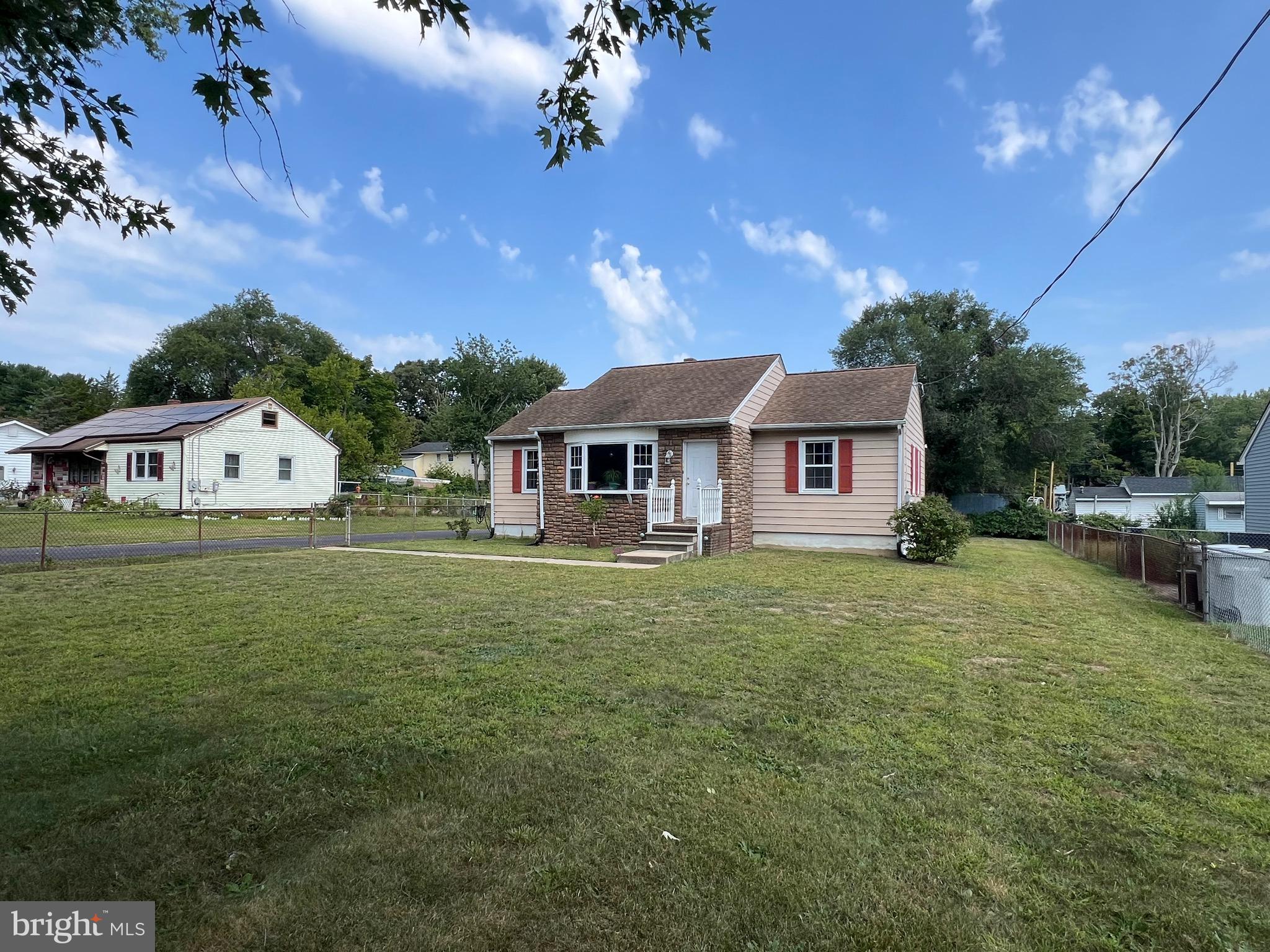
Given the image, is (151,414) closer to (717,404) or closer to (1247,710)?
(717,404)

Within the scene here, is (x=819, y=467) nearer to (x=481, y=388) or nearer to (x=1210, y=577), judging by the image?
(x=1210, y=577)

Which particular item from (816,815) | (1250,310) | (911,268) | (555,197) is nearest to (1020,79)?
(911,268)

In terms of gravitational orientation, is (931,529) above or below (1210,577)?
above

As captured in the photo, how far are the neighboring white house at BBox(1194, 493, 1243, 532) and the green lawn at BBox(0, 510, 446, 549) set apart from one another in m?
40.8

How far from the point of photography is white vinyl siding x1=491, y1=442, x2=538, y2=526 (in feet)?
58.2

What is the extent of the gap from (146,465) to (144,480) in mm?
595

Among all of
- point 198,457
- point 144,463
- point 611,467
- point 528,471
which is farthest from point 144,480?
point 611,467

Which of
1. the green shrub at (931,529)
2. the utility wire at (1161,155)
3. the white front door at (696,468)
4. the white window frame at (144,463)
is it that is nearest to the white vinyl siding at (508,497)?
the white front door at (696,468)

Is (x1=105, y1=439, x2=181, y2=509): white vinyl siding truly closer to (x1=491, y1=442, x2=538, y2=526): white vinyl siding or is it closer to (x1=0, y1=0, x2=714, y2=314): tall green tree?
(x1=491, y1=442, x2=538, y2=526): white vinyl siding

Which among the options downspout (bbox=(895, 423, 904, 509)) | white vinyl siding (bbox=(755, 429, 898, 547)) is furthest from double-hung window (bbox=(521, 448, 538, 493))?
downspout (bbox=(895, 423, 904, 509))

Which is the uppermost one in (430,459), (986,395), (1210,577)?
(986,395)

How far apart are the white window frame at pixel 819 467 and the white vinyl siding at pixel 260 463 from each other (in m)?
22.2

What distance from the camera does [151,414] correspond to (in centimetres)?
2766

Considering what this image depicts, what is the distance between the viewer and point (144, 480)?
79.7 ft
